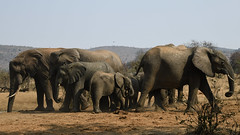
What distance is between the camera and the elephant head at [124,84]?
11.4 m

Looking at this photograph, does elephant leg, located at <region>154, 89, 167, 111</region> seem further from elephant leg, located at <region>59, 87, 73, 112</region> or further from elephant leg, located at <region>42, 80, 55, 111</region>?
elephant leg, located at <region>42, 80, 55, 111</region>

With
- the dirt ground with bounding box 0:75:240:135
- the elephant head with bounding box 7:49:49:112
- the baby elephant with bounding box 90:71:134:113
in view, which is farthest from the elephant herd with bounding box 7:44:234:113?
the dirt ground with bounding box 0:75:240:135

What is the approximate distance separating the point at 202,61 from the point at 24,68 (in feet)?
20.8

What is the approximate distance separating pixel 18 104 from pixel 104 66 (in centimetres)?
572

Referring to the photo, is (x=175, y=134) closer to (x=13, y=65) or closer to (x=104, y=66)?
(x=104, y=66)

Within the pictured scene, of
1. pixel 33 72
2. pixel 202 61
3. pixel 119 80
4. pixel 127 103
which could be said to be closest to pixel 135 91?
pixel 127 103

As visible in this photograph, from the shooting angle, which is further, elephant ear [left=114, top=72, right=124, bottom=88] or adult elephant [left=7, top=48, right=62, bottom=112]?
adult elephant [left=7, top=48, right=62, bottom=112]

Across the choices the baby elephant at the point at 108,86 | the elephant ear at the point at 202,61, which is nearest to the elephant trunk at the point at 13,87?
the baby elephant at the point at 108,86

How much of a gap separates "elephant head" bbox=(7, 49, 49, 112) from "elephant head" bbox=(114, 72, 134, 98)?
350 centimetres

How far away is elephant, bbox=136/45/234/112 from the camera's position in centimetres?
1095

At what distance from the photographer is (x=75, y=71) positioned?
11.6 metres

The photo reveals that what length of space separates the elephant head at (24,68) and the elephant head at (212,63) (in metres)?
5.76

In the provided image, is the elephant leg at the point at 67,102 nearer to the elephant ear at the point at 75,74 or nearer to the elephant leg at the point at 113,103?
the elephant ear at the point at 75,74

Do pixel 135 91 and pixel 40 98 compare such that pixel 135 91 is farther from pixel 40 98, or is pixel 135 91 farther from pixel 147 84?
pixel 40 98
